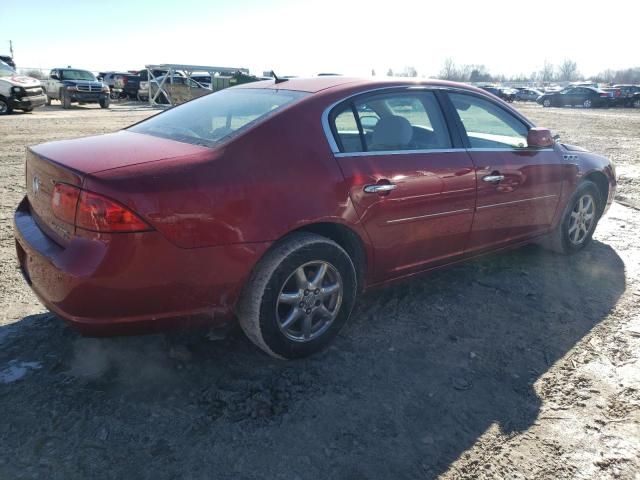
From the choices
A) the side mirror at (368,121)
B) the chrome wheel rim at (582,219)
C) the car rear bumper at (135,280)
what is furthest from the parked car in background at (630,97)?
the car rear bumper at (135,280)

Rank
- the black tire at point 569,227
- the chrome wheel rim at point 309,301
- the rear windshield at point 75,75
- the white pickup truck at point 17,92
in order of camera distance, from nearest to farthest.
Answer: the chrome wheel rim at point 309,301, the black tire at point 569,227, the white pickup truck at point 17,92, the rear windshield at point 75,75

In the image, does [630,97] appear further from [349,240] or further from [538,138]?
[349,240]

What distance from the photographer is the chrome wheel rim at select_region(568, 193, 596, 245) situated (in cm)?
472

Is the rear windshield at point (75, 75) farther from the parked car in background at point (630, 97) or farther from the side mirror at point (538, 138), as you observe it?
the parked car in background at point (630, 97)

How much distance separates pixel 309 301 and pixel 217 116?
127cm

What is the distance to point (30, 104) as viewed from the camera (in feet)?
56.0

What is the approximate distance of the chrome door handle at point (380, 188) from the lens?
3021 millimetres

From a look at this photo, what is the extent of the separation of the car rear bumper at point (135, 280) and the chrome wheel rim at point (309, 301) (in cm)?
32

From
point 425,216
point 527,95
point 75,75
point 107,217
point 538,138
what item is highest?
point 527,95

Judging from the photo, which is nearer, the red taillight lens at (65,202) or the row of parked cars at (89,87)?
the red taillight lens at (65,202)

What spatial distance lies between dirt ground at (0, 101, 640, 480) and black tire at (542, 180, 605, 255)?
0.85 metres

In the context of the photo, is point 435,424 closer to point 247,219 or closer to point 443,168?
point 247,219

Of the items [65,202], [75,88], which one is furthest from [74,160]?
[75,88]

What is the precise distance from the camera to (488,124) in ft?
13.3
